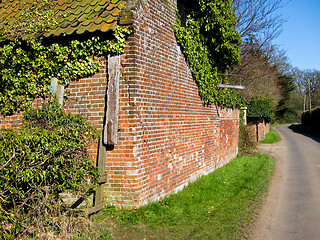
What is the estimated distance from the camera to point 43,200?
4.44 metres

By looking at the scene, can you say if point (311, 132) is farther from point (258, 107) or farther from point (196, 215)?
point (196, 215)

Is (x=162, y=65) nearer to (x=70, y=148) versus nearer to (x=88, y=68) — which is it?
(x=88, y=68)

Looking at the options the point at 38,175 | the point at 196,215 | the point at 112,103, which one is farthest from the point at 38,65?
the point at 196,215

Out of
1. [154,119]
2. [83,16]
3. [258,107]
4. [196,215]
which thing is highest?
[83,16]

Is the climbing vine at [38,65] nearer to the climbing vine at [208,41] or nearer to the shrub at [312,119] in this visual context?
the climbing vine at [208,41]

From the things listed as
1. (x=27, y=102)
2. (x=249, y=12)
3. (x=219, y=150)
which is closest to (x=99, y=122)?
(x=27, y=102)

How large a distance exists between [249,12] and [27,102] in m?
22.0

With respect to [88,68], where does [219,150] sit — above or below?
below

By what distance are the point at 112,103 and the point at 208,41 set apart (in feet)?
19.5

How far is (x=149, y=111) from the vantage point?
679 centimetres

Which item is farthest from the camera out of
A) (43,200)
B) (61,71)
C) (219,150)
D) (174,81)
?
(219,150)

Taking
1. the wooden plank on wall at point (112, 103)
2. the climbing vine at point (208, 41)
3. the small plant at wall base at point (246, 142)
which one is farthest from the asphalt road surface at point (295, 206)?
the climbing vine at point (208, 41)

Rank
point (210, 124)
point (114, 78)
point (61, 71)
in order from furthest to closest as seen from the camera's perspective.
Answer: point (210, 124)
point (61, 71)
point (114, 78)

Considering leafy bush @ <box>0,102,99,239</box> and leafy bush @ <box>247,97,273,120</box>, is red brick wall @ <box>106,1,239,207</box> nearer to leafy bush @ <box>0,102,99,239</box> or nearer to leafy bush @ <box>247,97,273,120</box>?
leafy bush @ <box>0,102,99,239</box>
